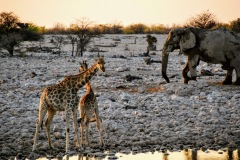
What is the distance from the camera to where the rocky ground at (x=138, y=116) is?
10789 mm

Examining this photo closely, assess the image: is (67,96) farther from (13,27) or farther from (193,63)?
(13,27)

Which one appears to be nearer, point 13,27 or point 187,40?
point 187,40

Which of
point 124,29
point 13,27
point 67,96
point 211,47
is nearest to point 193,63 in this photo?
point 211,47

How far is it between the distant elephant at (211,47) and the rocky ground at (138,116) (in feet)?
3.11

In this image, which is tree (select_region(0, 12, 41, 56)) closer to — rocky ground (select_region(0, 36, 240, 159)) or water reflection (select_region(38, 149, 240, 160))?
rocky ground (select_region(0, 36, 240, 159))

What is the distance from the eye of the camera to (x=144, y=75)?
22469mm

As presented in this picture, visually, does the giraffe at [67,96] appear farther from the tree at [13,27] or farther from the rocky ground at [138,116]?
the tree at [13,27]

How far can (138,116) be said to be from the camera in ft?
43.6

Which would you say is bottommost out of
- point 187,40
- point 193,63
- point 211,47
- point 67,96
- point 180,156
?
point 180,156

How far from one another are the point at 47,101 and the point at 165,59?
32.9 ft

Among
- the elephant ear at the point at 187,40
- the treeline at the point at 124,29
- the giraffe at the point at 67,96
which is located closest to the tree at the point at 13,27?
the treeline at the point at 124,29

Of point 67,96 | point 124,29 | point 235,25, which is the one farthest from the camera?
point 124,29

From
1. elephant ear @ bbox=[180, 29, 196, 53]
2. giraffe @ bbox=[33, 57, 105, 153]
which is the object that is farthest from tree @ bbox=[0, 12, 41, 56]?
giraffe @ bbox=[33, 57, 105, 153]

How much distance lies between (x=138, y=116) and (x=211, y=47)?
649 centimetres
